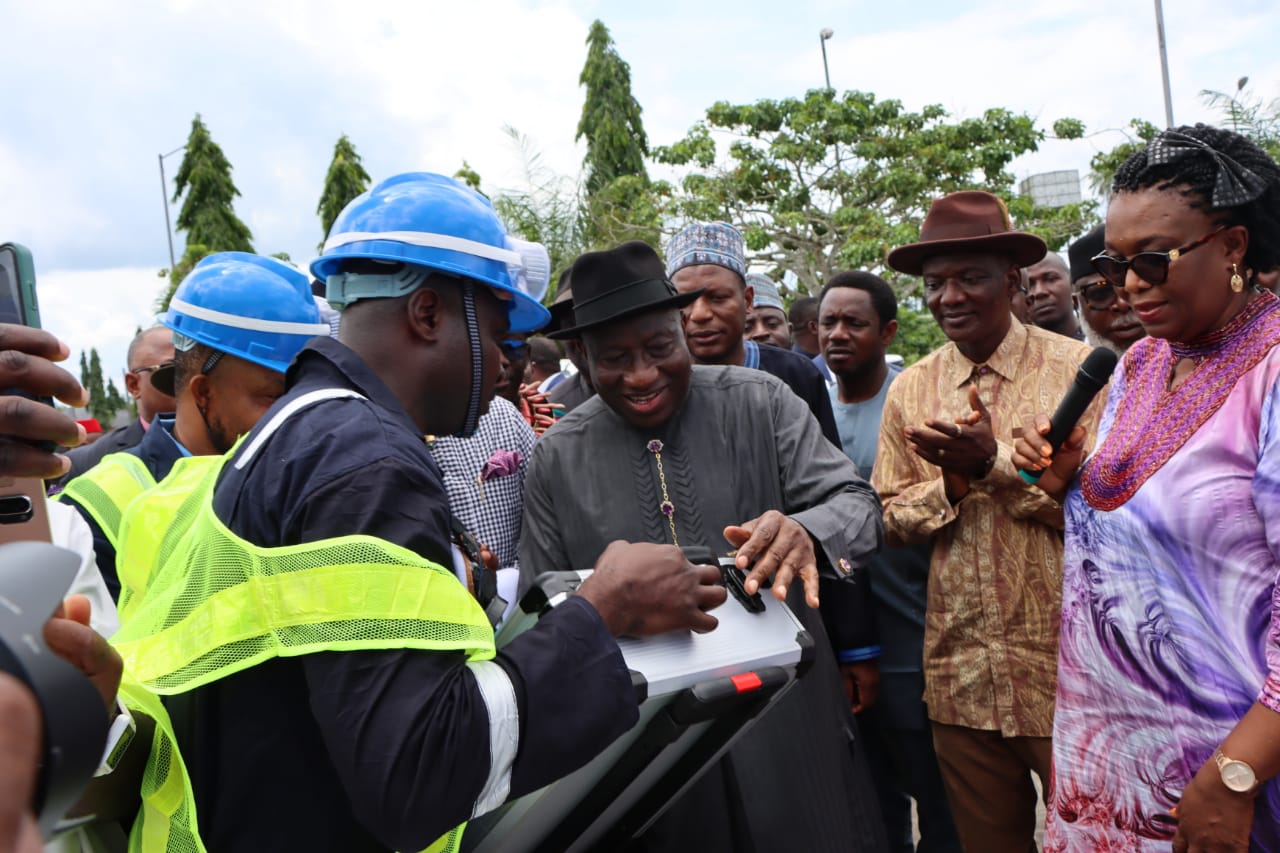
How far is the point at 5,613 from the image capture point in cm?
60

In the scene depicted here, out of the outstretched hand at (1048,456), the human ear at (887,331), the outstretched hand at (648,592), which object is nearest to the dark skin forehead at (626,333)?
the outstretched hand at (1048,456)

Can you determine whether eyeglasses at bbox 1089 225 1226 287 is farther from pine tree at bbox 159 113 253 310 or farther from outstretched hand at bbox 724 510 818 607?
pine tree at bbox 159 113 253 310

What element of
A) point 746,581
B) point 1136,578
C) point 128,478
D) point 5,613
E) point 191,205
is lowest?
point 1136,578

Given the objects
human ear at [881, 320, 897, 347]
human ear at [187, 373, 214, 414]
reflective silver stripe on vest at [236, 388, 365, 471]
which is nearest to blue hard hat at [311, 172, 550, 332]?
reflective silver stripe on vest at [236, 388, 365, 471]

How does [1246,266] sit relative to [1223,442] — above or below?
above

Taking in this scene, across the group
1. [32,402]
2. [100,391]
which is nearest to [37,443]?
[32,402]

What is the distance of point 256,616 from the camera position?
1.41 meters

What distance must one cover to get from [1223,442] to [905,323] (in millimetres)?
13469

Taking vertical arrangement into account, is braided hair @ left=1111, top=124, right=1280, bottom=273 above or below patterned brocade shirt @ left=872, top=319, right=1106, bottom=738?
above

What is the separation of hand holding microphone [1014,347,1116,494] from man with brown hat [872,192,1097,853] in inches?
9.6

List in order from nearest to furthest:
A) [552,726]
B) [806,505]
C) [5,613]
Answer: [5,613] < [552,726] < [806,505]

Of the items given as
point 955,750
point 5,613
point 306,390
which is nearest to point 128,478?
point 306,390

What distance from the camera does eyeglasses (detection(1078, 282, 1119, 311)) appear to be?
13.7 feet

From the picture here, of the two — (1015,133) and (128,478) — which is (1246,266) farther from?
(1015,133)
